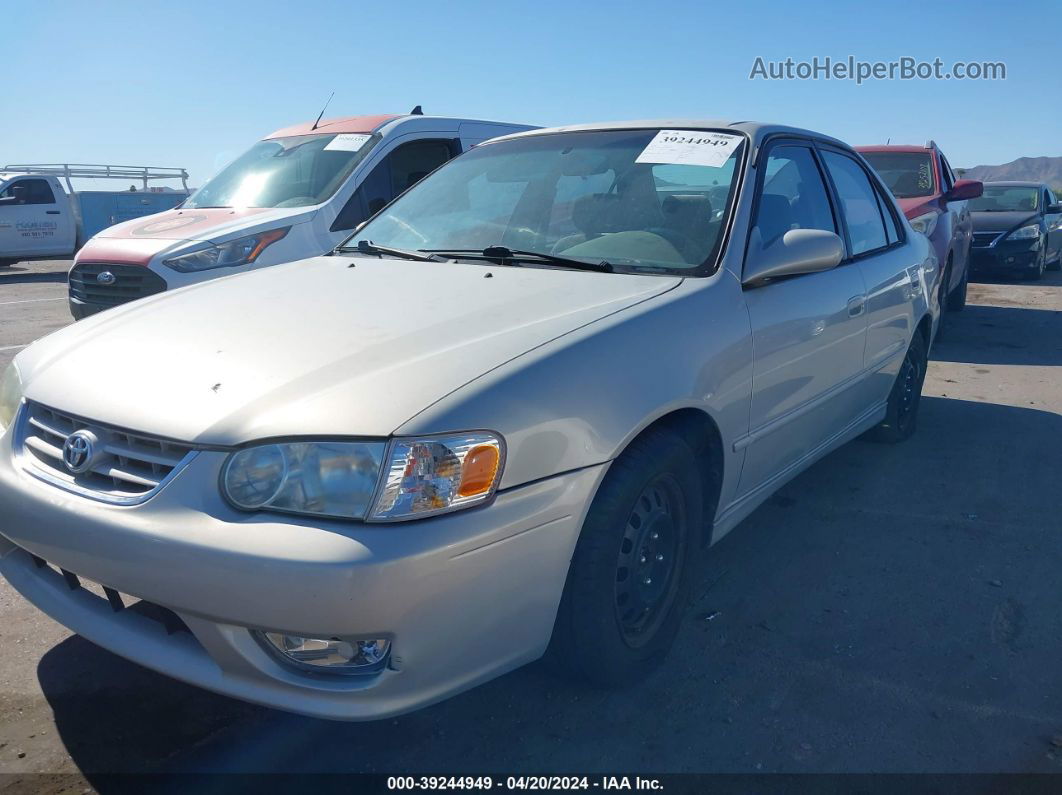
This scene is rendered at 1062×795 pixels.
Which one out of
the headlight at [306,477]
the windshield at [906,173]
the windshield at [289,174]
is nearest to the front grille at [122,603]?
the headlight at [306,477]

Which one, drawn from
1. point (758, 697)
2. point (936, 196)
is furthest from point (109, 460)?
point (936, 196)

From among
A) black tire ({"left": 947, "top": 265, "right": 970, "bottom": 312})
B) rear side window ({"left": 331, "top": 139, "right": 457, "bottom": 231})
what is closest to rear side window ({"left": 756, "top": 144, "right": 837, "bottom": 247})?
rear side window ({"left": 331, "top": 139, "right": 457, "bottom": 231})

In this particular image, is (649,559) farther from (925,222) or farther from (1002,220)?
(1002,220)

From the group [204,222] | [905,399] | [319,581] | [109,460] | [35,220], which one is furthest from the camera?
[35,220]

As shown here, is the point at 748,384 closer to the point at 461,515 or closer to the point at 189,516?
the point at 461,515

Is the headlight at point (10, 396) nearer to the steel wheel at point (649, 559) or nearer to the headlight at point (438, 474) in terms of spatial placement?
the headlight at point (438, 474)

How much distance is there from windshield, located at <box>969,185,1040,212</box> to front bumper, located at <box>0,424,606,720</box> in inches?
498

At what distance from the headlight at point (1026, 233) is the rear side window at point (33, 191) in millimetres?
15922

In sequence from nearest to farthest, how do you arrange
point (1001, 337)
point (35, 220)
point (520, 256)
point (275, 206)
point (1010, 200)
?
point (520, 256) → point (275, 206) → point (1001, 337) → point (1010, 200) → point (35, 220)

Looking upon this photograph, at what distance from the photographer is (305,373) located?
2.19 metres

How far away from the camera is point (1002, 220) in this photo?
473 inches

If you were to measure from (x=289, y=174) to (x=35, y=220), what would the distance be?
12255 millimetres

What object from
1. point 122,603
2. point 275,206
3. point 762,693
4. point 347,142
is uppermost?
point 347,142

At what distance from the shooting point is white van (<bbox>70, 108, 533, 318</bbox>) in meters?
5.88
